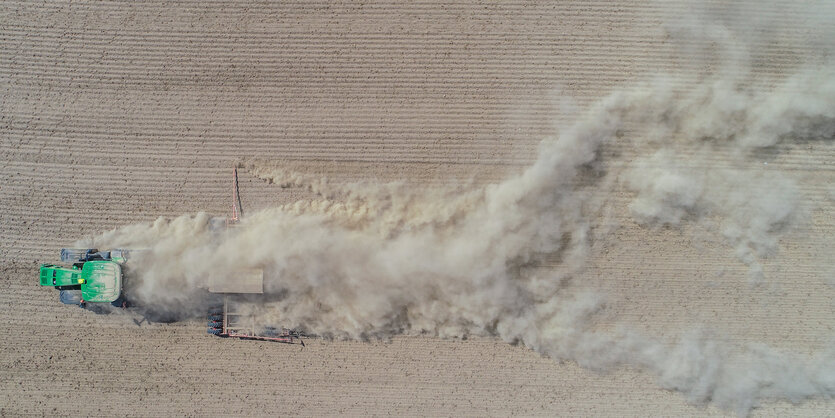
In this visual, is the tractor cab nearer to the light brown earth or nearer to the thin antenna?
the light brown earth

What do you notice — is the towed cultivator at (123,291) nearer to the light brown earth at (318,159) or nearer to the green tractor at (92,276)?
the green tractor at (92,276)

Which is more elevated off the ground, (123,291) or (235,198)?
(235,198)

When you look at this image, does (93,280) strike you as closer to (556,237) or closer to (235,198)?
(235,198)

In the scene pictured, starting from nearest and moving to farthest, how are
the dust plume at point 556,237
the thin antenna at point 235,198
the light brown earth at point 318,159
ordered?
the dust plume at point 556,237 < the light brown earth at point 318,159 < the thin antenna at point 235,198

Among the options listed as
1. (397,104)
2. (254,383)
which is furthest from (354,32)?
(254,383)

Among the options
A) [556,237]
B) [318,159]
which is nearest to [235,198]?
[318,159]

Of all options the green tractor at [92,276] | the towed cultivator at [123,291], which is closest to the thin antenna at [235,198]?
the towed cultivator at [123,291]

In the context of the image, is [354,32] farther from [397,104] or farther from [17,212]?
[17,212]
